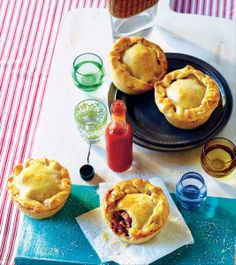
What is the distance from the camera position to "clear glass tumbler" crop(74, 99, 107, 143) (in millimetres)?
1646

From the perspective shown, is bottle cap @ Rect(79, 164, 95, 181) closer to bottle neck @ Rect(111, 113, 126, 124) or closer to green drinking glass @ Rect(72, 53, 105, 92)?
bottle neck @ Rect(111, 113, 126, 124)

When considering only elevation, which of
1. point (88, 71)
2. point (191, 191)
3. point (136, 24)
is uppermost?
point (136, 24)

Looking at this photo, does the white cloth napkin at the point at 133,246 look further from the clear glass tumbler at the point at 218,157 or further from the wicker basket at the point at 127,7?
the wicker basket at the point at 127,7

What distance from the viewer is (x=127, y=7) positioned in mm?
1765

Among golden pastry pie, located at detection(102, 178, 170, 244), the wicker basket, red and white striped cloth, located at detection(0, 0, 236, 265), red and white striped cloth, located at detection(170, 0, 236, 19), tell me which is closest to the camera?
golden pastry pie, located at detection(102, 178, 170, 244)

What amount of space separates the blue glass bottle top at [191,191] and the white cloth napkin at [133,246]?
0.04 meters

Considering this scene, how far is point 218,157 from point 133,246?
1.30ft

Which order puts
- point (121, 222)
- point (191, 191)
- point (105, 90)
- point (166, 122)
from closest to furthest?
point (121, 222) < point (191, 191) < point (166, 122) < point (105, 90)

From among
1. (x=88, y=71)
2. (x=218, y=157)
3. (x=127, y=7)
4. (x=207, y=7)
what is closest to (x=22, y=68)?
(x=88, y=71)

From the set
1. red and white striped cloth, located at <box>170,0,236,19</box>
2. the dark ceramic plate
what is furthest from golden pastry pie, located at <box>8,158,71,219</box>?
red and white striped cloth, located at <box>170,0,236,19</box>

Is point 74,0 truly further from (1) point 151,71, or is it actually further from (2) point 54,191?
(2) point 54,191

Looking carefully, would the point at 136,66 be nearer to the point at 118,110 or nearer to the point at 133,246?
the point at 118,110

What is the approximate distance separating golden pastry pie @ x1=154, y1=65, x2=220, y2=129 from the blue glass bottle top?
0.55 ft

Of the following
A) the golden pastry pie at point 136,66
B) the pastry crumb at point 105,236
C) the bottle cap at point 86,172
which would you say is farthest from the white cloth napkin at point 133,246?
the golden pastry pie at point 136,66
